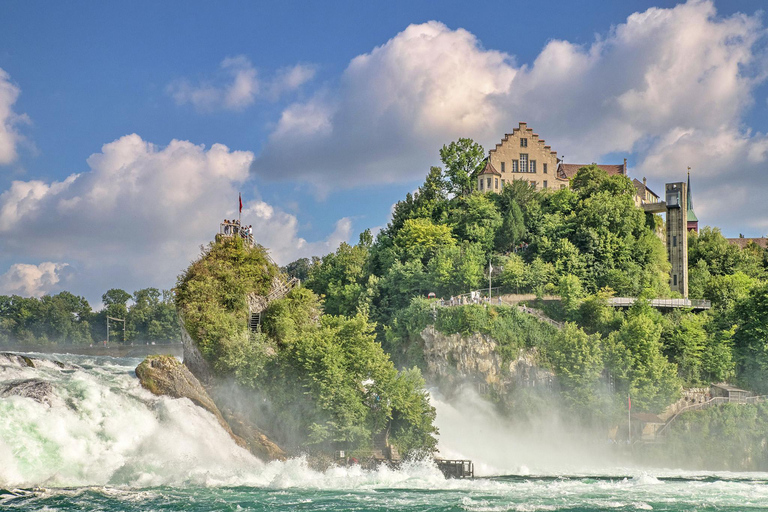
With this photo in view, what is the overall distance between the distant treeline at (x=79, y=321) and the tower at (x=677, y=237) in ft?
249

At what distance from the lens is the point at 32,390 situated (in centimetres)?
4409

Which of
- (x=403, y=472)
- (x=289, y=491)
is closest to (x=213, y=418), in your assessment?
(x=289, y=491)

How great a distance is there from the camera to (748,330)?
76188mm

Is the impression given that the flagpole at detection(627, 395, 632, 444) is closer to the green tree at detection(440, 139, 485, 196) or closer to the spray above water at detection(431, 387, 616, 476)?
the spray above water at detection(431, 387, 616, 476)

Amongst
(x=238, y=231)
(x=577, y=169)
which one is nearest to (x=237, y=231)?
(x=238, y=231)

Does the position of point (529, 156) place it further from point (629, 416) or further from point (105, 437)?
point (105, 437)

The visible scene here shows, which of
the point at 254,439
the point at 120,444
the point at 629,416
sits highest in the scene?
the point at 120,444

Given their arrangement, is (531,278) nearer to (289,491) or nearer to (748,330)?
(748,330)

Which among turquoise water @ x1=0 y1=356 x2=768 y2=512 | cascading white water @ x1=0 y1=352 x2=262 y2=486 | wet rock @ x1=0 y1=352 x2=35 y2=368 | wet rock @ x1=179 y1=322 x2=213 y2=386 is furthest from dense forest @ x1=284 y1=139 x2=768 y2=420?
wet rock @ x1=0 y1=352 x2=35 y2=368

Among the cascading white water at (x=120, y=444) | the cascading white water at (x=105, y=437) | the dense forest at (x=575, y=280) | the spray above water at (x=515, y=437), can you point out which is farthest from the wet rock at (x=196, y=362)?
the spray above water at (x=515, y=437)

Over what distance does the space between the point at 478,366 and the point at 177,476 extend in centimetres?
3568

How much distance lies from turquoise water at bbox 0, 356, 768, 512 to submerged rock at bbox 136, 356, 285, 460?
26.9 inches

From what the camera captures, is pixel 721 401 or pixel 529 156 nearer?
pixel 721 401

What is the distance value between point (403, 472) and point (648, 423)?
2911cm
